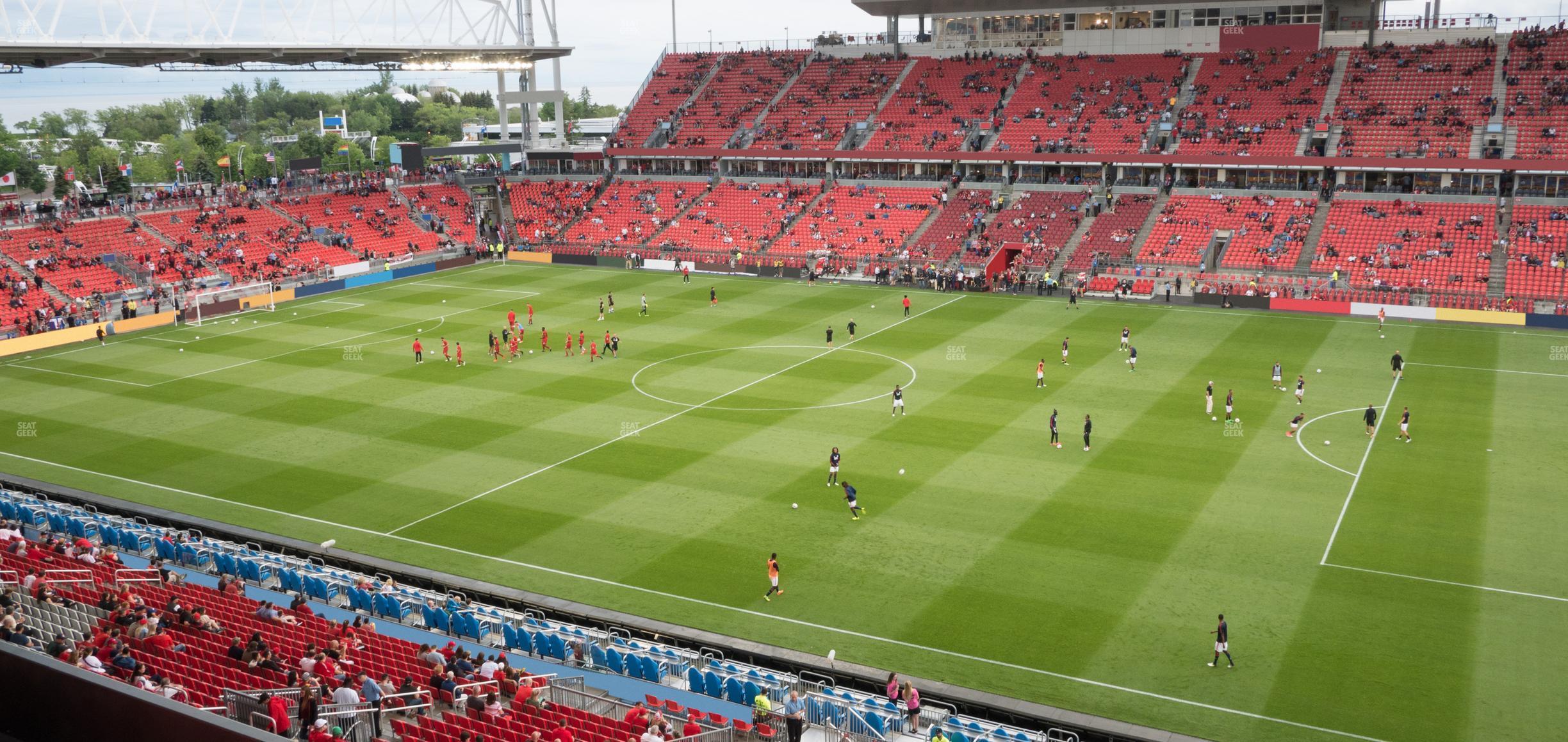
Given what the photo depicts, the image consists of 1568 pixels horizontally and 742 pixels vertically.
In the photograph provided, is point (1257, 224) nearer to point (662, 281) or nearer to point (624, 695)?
point (662, 281)

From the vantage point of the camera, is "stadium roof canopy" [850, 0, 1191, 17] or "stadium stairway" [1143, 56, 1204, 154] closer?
"stadium stairway" [1143, 56, 1204, 154]

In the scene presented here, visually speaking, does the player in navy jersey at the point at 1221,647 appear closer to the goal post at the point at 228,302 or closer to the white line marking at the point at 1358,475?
the white line marking at the point at 1358,475

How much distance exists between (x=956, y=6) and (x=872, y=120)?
36.0 feet

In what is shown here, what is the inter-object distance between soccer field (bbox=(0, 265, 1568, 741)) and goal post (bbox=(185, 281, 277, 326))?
3498 mm

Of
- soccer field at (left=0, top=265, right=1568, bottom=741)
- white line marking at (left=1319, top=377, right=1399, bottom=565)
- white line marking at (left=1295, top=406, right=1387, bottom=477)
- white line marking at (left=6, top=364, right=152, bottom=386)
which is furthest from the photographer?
white line marking at (left=6, top=364, right=152, bottom=386)

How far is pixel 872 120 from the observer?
81688 mm

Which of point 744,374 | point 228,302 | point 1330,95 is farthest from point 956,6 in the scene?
point 228,302

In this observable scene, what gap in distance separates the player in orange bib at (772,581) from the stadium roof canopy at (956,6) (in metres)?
64.8

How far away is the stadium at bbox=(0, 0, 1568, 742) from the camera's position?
809 inches

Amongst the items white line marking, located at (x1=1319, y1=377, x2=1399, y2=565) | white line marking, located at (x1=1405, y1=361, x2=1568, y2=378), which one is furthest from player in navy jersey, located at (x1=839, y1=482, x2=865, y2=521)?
white line marking, located at (x1=1405, y1=361, x2=1568, y2=378)

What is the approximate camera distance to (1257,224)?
64.1 meters

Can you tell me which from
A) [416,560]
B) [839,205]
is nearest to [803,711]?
[416,560]

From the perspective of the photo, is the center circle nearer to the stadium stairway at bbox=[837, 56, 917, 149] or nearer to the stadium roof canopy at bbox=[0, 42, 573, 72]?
the stadium stairway at bbox=[837, 56, 917, 149]

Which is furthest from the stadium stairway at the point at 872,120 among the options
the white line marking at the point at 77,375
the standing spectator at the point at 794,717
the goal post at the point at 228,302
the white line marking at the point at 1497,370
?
the standing spectator at the point at 794,717
